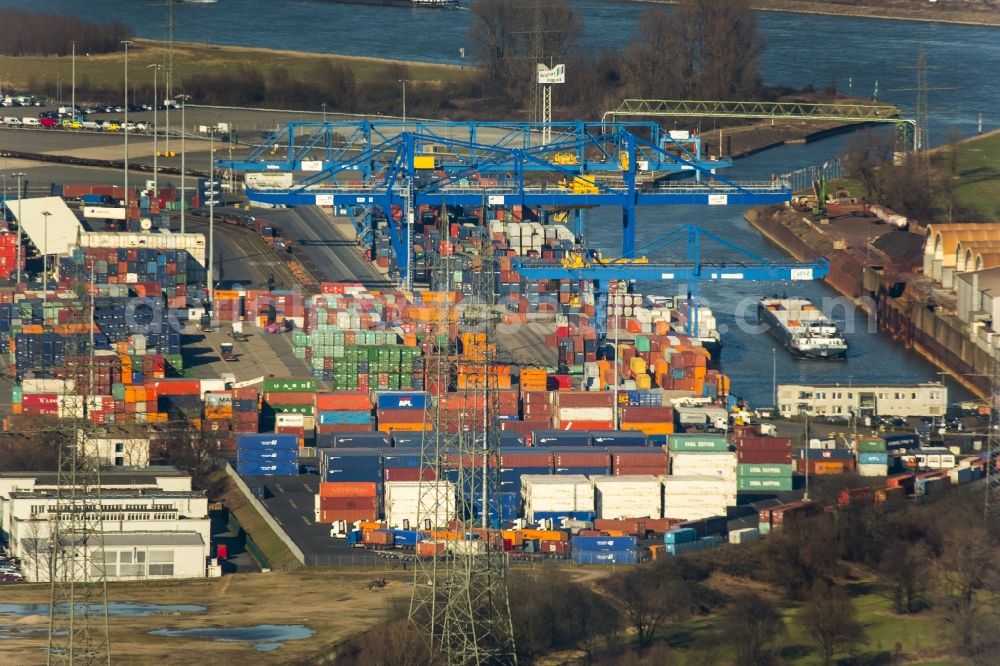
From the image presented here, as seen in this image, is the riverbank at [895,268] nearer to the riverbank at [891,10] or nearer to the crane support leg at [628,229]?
the crane support leg at [628,229]

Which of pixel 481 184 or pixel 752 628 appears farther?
pixel 481 184

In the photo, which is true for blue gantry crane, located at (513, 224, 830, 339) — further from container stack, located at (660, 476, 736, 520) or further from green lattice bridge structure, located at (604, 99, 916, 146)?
green lattice bridge structure, located at (604, 99, 916, 146)

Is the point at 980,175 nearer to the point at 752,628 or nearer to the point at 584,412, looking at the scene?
the point at 584,412

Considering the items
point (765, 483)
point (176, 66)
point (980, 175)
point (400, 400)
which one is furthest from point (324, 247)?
point (176, 66)

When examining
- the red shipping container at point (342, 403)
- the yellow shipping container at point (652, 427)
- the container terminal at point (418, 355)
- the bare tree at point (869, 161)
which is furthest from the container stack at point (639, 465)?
the bare tree at point (869, 161)

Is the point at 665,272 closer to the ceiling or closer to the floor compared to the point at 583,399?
closer to the ceiling

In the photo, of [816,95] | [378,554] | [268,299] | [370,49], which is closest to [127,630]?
[378,554]

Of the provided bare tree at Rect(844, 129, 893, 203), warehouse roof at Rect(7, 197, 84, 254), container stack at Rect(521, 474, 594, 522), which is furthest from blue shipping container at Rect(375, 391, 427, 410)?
bare tree at Rect(844, 129, 893, 203)
